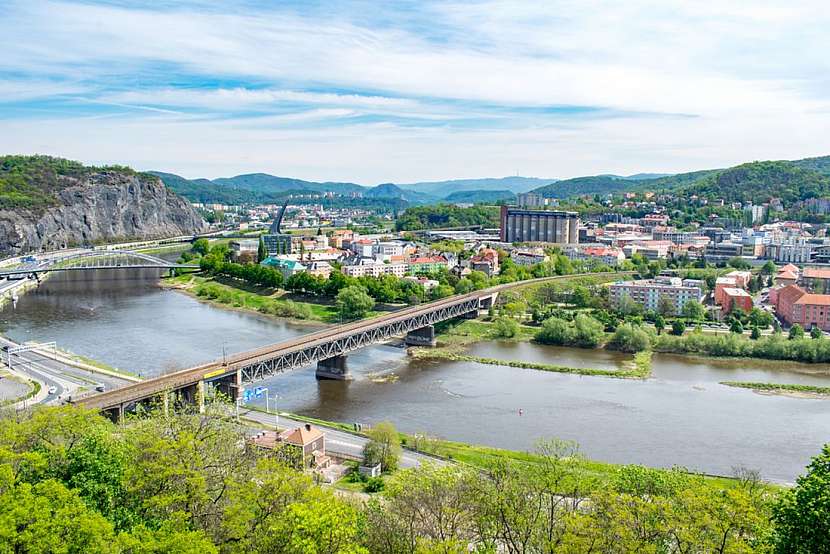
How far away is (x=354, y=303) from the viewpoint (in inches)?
1341

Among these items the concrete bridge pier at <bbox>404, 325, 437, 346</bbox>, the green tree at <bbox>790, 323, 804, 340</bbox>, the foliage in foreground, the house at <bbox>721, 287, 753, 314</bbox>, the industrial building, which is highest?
the industrial building

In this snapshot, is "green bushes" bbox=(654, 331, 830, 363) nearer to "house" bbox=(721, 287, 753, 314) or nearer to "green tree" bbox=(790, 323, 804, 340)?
"green tree" bbox=(790, 323, 804, 340)

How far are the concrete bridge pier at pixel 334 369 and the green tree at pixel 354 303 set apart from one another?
9.84 meters

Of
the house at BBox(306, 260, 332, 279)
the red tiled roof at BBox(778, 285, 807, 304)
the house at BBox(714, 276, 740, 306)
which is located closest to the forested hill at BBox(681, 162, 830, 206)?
the house at BBox(714, 276, 740, 306)

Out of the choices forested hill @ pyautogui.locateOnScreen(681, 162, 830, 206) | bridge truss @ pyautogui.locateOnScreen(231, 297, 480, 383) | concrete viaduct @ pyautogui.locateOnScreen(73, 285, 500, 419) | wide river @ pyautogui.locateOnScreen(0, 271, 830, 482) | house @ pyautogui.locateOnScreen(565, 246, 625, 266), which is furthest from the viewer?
forested hill @ pyautogui.locateOnScreen(681, 162, 830, 206)

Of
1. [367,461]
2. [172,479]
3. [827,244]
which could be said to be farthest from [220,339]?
[827,244]

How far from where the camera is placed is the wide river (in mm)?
17641

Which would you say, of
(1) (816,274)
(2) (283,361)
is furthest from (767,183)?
(2) (283,361)

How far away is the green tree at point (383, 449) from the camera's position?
14.6 m

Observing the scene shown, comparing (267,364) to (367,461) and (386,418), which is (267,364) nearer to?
(386,418)

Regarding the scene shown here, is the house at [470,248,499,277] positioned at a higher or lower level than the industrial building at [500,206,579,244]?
lower

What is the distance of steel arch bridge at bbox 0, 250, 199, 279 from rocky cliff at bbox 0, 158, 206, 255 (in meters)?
9.81

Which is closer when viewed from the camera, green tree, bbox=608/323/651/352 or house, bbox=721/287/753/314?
green tree, bbox=608/323/651/352

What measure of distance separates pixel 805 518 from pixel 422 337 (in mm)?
23127
